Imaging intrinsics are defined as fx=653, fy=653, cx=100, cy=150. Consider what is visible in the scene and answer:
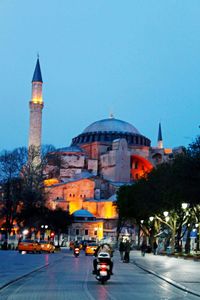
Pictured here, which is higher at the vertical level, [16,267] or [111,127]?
[111,127]

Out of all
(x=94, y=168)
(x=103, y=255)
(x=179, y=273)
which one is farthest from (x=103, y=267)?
(x=94, y=168)

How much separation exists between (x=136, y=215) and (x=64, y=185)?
52.3 m

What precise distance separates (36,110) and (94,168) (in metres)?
26.5

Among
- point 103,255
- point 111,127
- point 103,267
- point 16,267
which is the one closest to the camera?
point 103,267

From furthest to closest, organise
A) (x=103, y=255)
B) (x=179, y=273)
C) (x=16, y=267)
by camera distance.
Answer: (x=16, y=267), (x=179, y=273), (x=103, y=255)

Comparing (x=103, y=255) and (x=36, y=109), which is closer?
(x=103, y=255)

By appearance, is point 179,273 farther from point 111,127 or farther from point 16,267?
point 111,127

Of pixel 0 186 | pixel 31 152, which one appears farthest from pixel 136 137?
pixel 0 186

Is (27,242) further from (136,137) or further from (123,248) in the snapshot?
(136,137)

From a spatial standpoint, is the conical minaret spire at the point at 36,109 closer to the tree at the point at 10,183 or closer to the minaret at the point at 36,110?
the minaret at the point at 36,110

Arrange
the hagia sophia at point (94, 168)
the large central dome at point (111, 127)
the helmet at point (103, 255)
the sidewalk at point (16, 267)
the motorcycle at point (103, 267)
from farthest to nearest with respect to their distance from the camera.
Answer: the large central dome at point (111, 127) < the hagia sophia at point (94, 168) < the sidewalk at point (16, 267) < the helmet at point (103, 255) < the motorcycle at point (103, 267)

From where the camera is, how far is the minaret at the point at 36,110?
4626 inches

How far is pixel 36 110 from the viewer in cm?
12006

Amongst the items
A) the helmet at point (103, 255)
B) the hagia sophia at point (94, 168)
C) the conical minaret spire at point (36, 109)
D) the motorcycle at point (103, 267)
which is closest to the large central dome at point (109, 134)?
the hagia sophia at point (94, 168)
